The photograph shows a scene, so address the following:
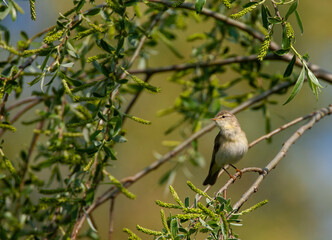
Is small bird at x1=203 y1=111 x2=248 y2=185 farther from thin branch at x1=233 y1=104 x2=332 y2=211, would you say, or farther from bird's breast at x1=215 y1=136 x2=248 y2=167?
thin branch at x1=233 y1=104 x2=332 y2=211

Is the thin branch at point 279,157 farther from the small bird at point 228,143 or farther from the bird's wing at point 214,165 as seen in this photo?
the bird's wing at point 214,165

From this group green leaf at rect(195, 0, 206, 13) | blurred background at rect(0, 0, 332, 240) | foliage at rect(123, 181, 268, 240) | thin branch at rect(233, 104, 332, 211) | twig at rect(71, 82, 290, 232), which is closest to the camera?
foliage at rect(123, 181, 268, 240)

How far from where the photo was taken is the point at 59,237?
302cm

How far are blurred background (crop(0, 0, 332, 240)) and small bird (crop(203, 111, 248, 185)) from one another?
10.4 feet

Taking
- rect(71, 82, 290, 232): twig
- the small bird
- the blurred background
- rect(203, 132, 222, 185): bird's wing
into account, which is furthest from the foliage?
the blurred background

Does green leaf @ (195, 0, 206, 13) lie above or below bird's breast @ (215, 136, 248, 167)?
below

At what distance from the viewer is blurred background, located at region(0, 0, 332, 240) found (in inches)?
303

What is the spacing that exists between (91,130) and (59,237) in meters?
0.71

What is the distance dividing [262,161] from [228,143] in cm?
406

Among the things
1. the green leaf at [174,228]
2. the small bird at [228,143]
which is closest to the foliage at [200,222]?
the green leaf at [174,228]

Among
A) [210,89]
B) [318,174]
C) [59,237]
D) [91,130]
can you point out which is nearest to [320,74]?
[210,89]

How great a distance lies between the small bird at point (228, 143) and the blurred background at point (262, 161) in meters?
3.16

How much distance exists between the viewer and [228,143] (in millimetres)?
4469

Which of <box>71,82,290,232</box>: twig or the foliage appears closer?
the foliage
